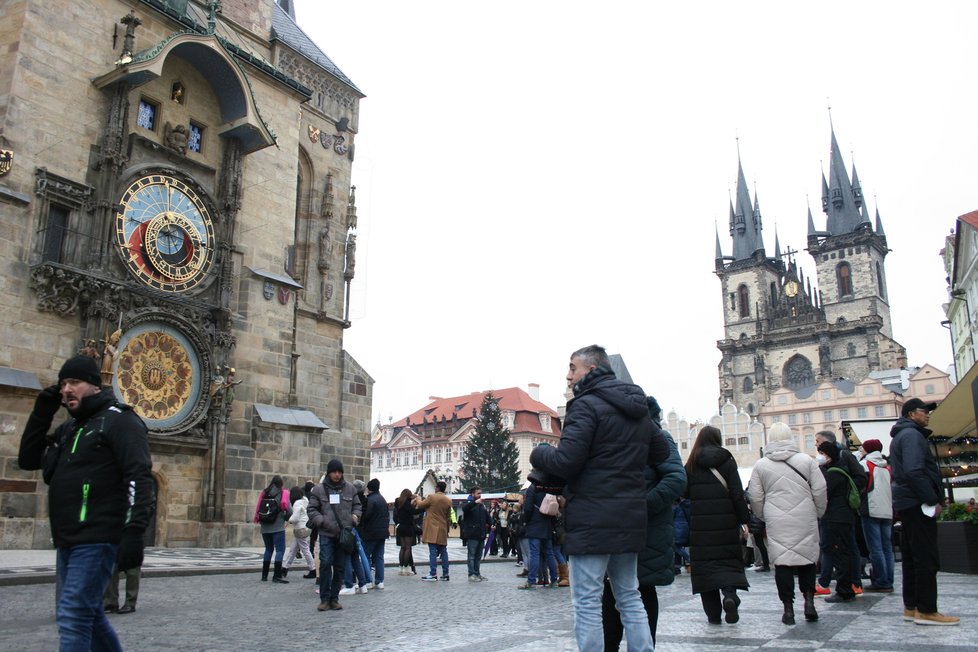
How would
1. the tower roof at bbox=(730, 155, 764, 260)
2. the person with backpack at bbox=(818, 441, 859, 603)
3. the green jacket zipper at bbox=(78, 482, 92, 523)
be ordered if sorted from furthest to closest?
the tower roof at bbox=(730, 155, 764, 260)
the person with backpack at bbox=(818, 441, 859, 603)
the green jacket zipper at bbox=(78, 482, 92, 523)

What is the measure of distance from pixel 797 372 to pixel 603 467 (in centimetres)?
9649

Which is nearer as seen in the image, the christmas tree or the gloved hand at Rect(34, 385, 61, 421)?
the gloved hand at Rect(34, 385, 61, 421)

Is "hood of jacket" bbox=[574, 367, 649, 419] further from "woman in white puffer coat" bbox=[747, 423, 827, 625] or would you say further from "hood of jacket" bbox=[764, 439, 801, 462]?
"hood of jacket" bbox=[764, 439, 801, 462]

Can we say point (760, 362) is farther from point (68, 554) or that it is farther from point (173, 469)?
point (68, 554)

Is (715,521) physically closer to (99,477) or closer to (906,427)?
(906,427)

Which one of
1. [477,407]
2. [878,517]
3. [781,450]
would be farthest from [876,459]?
[477,407]

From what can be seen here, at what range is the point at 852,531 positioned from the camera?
8070 mm

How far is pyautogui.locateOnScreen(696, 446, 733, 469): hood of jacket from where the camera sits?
6.36 metres

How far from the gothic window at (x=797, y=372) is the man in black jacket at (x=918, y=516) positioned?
91357mm

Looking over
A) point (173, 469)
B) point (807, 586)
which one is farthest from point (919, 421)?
point (173, 469)

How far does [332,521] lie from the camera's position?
9.15 m

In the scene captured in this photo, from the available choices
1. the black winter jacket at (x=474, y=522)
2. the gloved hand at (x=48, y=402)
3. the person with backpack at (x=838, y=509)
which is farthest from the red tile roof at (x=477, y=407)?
the gloved hand at (x=48, y=402)

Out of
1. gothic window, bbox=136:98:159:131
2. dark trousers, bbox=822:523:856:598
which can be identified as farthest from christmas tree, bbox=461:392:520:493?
dark trousers, bbox=822:523:856:598

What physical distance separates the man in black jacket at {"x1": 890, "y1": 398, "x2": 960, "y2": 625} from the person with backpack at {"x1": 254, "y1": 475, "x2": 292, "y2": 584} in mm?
8138
